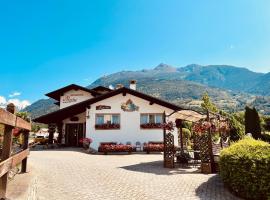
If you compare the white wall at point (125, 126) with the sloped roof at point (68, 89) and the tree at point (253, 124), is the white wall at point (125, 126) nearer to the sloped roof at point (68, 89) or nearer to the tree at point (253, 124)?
the sloped roof at point (68, 89)

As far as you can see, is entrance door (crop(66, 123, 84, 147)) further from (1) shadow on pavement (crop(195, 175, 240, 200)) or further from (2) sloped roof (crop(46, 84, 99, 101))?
(1) shadow on pavement (crop(195, 175, 240, 200))

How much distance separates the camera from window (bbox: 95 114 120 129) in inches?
912

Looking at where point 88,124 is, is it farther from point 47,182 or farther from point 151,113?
point 47,182

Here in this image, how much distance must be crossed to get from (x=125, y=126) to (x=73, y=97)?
10.4 m

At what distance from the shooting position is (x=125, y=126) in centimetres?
2323

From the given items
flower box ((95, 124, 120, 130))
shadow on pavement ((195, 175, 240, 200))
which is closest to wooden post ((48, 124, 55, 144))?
flower box ((95, 124, 120, 130))

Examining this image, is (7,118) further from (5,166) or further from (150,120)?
(150,120)

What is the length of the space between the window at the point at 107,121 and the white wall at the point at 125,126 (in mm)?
321

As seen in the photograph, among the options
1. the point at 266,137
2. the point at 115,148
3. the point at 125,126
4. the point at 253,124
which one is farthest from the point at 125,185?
the point at 266,137

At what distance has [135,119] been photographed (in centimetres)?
2339

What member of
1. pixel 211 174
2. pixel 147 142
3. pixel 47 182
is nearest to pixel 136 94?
pixel 147 142

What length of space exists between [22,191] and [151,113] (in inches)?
683

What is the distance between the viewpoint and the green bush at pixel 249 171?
6516 millimetres

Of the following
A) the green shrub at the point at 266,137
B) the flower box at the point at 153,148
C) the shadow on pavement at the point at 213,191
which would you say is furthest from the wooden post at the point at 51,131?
the green shrub at the point at 266,137
